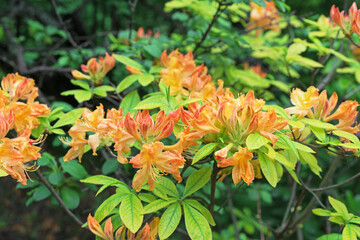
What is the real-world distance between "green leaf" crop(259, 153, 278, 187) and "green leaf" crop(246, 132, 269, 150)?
0.08m

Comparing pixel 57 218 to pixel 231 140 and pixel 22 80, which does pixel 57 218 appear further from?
pixel 231 140

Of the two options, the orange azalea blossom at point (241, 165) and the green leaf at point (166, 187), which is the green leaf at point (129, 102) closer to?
the green leaf at point (166, 187)

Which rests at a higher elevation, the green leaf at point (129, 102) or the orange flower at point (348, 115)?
the orange flower at point (348, 115)

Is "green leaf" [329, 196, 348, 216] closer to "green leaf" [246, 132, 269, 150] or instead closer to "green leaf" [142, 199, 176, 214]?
"green leaf" [246, 132, 269, 150]

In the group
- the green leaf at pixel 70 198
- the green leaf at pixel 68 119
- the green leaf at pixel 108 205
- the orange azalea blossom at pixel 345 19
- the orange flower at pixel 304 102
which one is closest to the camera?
the green leaf at pixel 108 205

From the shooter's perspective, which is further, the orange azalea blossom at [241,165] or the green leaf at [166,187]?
the green leaf at [166,187]

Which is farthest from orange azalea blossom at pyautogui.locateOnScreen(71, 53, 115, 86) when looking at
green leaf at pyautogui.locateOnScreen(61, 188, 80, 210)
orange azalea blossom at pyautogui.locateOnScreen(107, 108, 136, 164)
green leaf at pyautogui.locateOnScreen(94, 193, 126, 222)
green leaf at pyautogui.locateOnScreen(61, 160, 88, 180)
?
green leaf at pyautogui.locateOnScreen(94, 193, 126, 222)

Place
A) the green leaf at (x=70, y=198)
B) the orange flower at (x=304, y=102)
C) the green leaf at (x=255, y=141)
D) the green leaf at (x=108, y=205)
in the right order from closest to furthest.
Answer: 1. the green leaf at (x=255, y=141)
2. the green leaf at (x=108, y=205)
3. the orange flower at (x=304, y=102)
4. the green leaf at (x=70, y=198)

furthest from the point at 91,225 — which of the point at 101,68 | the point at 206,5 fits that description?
the point at 206,5

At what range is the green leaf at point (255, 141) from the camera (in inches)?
36.3

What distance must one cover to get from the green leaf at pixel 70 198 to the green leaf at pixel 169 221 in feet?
2.26

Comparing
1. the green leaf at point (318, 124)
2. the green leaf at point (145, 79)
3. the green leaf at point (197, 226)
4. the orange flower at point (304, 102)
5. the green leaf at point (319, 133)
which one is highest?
the orange flower at point (304, 102)

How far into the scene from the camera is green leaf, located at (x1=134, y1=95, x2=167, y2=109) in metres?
1.10

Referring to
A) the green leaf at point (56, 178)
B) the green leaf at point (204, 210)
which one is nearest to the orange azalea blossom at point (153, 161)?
the green leaf at point (204, 210)
